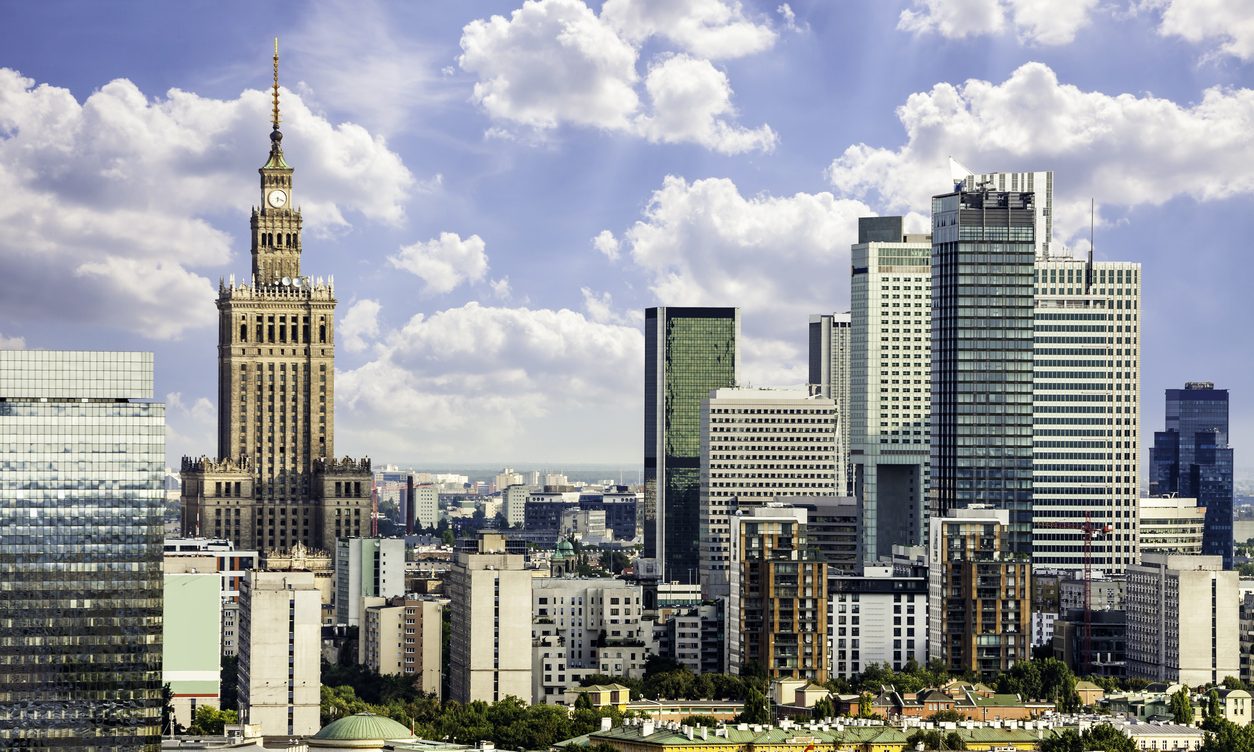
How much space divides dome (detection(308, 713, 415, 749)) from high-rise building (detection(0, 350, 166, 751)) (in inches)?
497

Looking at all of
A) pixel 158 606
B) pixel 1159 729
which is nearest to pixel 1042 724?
pixel 1159 729

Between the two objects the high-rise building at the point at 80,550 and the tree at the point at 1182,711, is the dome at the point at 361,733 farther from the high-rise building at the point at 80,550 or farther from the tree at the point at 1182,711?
the tree at the point at 1182,711

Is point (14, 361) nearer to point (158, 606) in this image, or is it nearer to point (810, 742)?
point (158, 606)

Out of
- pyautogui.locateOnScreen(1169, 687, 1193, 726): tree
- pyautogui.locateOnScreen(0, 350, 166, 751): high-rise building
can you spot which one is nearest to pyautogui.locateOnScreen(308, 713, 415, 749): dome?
pyautogui.locateOnScreen(0, 350, 166, 751): high-rise building

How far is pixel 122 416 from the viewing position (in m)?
164

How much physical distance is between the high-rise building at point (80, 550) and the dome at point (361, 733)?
12626mm

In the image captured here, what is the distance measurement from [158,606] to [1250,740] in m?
71.9

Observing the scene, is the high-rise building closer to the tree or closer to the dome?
the dome

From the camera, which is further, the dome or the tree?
the tree

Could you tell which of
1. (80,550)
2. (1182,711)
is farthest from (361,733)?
(1182,711)

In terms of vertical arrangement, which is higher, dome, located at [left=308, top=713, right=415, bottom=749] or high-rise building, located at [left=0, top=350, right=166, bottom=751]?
high-rise building, located at [left=0, top=350, right=166, bottom=751]

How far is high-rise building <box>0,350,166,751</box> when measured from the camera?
160 meters

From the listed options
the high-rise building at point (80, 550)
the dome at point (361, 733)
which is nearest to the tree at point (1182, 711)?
the dome at point (361, 733)

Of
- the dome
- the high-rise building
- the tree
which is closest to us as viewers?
the high-rise building
